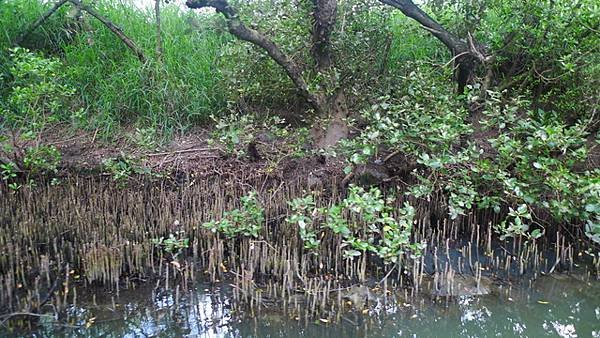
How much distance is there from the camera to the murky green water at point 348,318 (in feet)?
10.4

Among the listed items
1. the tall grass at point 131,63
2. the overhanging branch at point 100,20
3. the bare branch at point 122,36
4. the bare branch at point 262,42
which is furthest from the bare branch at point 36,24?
the bare branch at point 262,42

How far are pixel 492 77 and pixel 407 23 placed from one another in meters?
1.22

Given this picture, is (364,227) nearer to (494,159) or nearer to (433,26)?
(494,159)

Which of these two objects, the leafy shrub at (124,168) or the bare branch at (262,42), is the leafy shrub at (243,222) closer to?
the leafy shrub at (124,168)

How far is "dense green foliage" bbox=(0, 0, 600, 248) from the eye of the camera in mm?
4324

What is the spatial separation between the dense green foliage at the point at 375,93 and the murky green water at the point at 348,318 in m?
0.48

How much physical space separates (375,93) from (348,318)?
9.95ft

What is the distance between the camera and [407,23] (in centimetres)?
620

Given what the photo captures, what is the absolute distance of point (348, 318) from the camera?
332cm

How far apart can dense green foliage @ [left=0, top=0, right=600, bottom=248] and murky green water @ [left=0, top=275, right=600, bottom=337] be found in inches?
18.9

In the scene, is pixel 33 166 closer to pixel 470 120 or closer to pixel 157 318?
pixel 157 318

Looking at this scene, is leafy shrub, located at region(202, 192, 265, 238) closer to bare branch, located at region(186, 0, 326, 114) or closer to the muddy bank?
the muddy bank

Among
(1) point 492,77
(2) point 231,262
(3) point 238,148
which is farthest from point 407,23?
(2) point 231,262

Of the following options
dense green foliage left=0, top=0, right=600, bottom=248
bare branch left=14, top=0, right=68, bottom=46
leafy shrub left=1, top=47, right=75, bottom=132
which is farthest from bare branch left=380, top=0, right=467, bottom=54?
bare branch left=14, top=0, right=68, bottom=46
